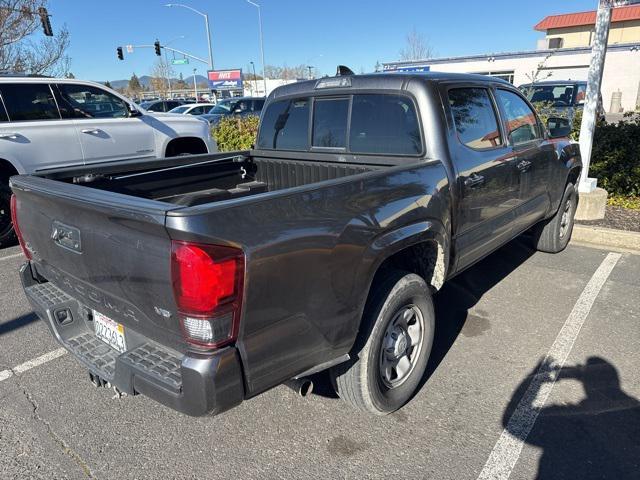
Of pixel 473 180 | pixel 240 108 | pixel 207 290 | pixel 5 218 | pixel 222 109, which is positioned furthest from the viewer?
pixel 222 109

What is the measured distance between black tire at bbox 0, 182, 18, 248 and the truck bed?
337 cm

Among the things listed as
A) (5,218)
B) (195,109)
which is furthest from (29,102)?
(195,109)

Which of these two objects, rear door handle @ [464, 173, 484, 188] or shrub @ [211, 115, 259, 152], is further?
shrub @ [211, 115, 259, 152]

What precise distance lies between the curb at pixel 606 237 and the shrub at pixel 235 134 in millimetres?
6448

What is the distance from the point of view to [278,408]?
2857 mm

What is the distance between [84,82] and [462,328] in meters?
6.19

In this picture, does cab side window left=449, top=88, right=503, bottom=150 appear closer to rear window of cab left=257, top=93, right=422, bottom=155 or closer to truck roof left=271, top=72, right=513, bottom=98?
truck roof left=271, top=72, right=513, bottom=98

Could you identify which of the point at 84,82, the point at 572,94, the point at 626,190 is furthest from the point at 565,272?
the point at 572,94

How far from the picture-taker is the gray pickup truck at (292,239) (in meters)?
1.85

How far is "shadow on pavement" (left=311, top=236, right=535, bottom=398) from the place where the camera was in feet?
10.6

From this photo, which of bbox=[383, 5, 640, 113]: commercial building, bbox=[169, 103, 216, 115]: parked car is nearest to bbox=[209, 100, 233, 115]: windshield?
bbox=[169, 103, 216, 115]: parked car

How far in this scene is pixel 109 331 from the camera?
238 cm

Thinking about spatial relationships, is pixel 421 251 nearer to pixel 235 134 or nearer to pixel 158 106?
pixel 235 134

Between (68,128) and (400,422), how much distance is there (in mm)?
5967
